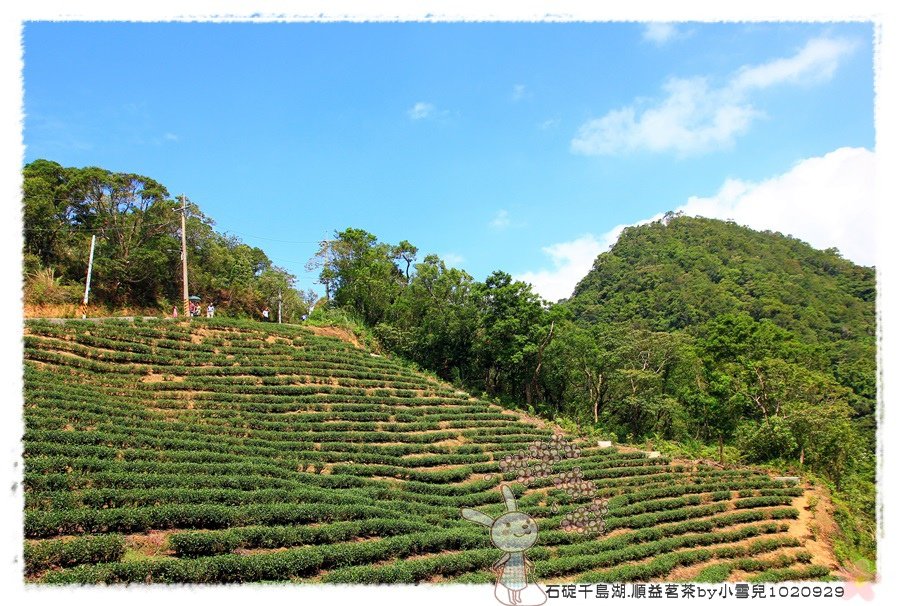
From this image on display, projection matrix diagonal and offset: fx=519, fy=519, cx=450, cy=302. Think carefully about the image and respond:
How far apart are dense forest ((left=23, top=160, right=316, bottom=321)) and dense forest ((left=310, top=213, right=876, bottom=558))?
13.1 m

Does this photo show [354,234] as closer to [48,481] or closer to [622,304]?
[622,304]

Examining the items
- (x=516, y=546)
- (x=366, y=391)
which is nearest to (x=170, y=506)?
(x=516, y=546)

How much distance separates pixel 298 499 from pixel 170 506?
2.98m

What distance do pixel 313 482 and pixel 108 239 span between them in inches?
1038

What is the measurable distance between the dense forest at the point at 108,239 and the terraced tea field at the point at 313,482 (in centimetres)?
839

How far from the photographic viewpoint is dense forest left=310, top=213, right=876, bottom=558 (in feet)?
88.3

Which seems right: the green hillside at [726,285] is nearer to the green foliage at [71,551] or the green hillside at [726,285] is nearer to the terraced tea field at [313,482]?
the terraced tea field at [313,482]

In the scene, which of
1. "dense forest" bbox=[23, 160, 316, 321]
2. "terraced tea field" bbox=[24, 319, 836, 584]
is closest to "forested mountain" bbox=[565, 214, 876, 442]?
"terraced tea field" bbox=[24, 319, 836, 584]

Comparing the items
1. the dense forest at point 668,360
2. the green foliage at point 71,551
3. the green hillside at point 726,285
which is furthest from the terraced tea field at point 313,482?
the green hillside at point 726,285

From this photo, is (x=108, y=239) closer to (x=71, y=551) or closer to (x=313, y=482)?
(x=313, y=482)

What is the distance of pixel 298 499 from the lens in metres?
12.7

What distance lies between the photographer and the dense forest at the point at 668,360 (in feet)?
88.3

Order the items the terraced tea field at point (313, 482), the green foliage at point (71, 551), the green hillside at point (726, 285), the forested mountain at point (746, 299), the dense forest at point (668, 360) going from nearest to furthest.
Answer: the green foliage at point (71, 551) < the terraced tea field at point (313, 482) < the dense forest at point (668, 360) < the forested mountain at point (746, 299) < the green hillside at point (726, 285)

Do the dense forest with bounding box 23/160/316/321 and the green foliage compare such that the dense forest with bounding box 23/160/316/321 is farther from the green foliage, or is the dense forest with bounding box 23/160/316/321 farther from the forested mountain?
the forested mountain
